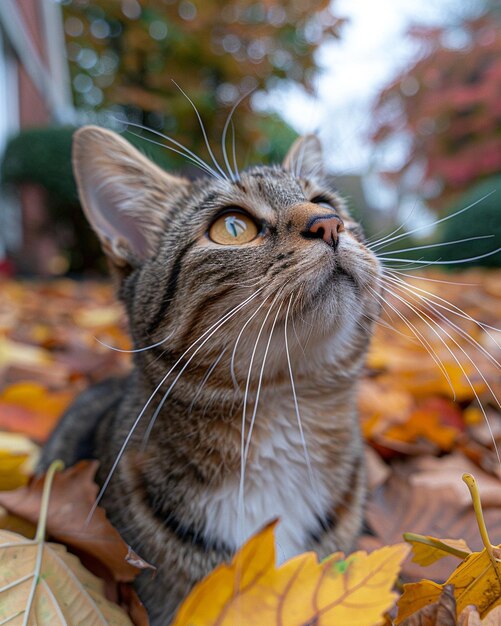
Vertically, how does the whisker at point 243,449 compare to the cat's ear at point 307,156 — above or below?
below

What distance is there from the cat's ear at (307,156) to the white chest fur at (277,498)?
825 mm

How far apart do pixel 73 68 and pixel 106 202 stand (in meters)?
11.7

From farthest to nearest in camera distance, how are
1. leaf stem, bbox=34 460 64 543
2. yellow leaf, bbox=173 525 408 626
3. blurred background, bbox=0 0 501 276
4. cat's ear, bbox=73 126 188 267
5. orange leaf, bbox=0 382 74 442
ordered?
blurred background, bbox=0 0 501 276
orange leaf, bbox=0 382 74 442
cat's ear, bbox=73 126 188 267
leaf stem, bbox=34 460 64 543
yellow leaf, bbox=173 525 408 626

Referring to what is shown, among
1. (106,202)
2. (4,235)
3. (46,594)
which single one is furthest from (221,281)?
(4,235)

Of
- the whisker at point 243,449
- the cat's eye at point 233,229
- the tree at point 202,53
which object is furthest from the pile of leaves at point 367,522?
the tree at point 202,53

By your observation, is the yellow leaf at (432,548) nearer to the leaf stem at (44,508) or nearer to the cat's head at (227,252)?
the cat's head at (227,252)

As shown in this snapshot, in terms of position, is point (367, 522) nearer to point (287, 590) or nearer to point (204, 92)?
point (287, 590)

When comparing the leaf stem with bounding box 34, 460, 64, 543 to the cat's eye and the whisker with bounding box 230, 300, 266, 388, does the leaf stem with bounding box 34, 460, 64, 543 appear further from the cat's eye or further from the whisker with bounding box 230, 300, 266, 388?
the cat's eye

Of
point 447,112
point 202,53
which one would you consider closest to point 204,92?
point 202,53

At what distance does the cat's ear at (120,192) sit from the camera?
4.44 feet

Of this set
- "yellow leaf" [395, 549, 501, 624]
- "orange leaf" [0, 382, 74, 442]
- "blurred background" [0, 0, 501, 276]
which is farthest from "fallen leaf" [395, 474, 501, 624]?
"blurred background" [0, 0, 501, 276]

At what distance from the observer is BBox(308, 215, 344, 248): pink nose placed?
1.04 metres

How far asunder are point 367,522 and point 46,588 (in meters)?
0.81

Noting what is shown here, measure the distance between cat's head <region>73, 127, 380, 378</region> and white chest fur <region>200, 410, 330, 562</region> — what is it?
22 centimetres
